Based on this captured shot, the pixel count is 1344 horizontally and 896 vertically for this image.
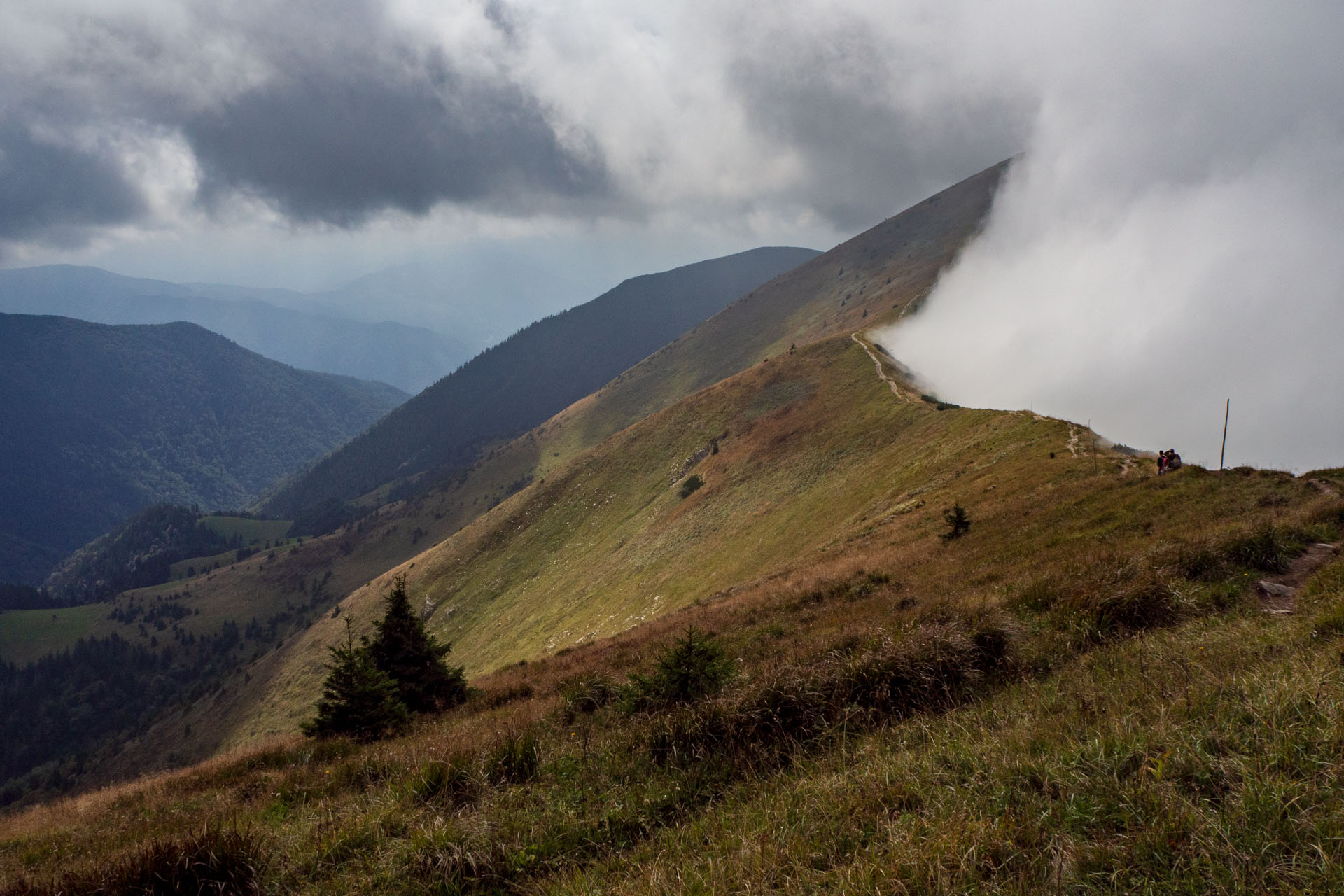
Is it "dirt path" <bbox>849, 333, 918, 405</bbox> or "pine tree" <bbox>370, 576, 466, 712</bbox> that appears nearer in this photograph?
"pine tree" <bbox>370, 576, 466, 712</bbox>

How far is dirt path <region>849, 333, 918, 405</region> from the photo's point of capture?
6346cm

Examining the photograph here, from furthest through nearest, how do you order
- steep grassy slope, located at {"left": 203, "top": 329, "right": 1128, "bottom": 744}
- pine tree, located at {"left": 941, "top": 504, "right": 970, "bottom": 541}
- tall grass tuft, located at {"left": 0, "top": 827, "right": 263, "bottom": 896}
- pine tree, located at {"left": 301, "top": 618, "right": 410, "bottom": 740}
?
1. steep grassy slope, located at {"left": 203, "top": 329, "right": 1128, "bottom": 744}
2. pine tree, located at {"left": 941, "top": 504, "right": 970, "bottom": 541}
3. pine tree, located at {"left": 301, "top": 618, "right": 410, "bottom": 740}
4. tall grass tuft, located at {"left": 0, "top": 827, "right": 263, "bottom": 896}

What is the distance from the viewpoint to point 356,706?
1195cm

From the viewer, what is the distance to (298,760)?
10.5 metres

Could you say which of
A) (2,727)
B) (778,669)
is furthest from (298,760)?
(2,727)

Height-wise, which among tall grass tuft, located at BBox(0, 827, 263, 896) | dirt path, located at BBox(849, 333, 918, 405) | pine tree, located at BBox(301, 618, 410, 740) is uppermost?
dirt path, located at BBox(849, 333, 918, 405)

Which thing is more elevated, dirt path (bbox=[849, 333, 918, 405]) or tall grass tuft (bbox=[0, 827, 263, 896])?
dirt path (bbox=[849, 333, 918, 405])

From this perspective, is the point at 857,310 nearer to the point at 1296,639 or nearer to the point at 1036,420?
the point at 1036,420

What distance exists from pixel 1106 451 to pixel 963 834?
3139 cm

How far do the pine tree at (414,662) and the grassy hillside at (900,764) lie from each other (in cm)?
125

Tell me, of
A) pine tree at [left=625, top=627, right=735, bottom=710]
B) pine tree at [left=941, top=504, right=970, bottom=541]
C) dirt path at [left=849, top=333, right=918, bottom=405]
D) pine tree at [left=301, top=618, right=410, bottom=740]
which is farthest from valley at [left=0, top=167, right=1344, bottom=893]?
dirt path at [left=849, top=333, right=918, bottom=405]

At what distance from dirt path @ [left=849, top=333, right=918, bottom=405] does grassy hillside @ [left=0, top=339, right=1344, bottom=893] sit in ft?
155

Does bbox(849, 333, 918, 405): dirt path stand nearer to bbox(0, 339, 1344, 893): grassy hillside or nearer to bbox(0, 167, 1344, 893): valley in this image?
bbox(0, 167, 1344, 893): valley

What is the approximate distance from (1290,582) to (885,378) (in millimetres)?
69083
